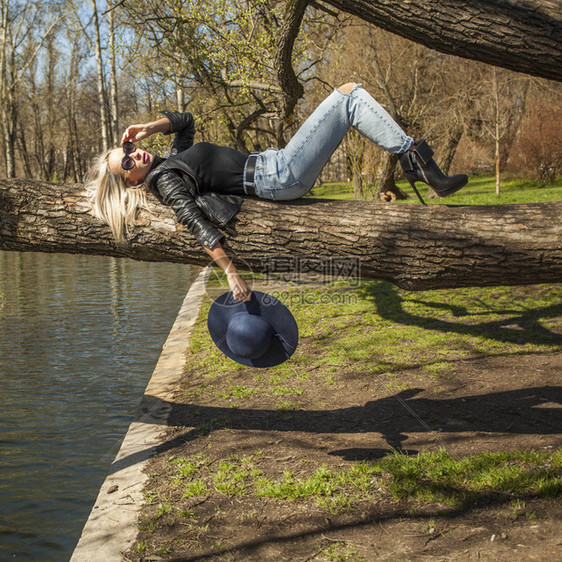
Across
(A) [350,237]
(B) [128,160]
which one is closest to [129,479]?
(B) [128,160]

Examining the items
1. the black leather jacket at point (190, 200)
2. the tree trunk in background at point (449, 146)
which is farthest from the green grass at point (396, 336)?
the tree trunk in background at point (449, 146)

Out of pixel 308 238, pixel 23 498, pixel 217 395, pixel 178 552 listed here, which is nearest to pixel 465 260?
pixel 308 238

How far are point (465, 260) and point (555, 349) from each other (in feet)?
12.4

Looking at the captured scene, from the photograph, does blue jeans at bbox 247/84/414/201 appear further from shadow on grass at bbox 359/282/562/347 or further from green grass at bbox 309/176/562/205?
green grass at bbox 309/176/562/205

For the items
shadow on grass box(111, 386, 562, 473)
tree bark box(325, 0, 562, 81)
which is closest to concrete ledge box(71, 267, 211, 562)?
shadow on grass box(111, 386, 562, 473)

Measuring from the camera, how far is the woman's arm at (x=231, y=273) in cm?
394

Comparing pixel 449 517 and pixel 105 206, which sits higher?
pixel 105 206

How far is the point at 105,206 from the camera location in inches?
174

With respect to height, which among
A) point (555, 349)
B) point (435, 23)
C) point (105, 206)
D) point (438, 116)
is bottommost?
point (555, 349)

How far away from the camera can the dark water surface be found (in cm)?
495

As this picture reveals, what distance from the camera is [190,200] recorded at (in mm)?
4152

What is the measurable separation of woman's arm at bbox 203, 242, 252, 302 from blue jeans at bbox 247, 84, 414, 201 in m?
0.71

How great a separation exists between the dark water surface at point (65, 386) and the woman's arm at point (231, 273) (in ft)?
7.93

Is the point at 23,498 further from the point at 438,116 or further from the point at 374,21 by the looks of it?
the point at 438,116
